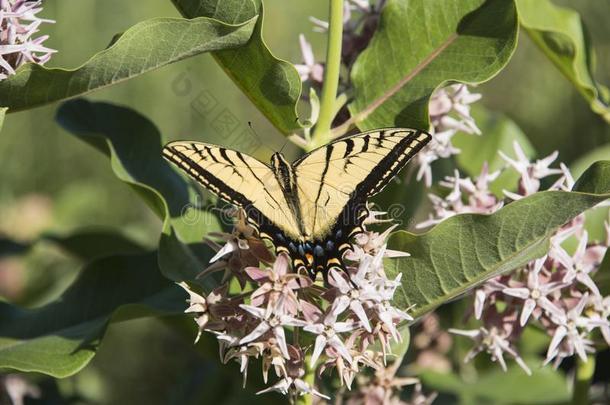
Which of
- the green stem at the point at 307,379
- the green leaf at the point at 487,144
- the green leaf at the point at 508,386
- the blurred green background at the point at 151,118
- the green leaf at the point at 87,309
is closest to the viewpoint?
the green stem at the point at 307,379

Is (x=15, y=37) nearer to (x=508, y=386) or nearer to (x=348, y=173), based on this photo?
(x=348, y=173)

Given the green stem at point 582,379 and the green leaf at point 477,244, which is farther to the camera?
the green stem at point 582,379

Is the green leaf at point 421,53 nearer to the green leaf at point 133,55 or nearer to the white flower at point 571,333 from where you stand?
the green leaf at point 133,55

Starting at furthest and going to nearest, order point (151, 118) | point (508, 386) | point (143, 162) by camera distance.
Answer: point (151, 118)
point (508, 386)
point (143, 162)

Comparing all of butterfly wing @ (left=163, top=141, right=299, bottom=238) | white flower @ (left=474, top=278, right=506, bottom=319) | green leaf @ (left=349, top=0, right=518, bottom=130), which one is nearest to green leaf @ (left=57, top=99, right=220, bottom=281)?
butterfly wing @ (left=163, top=141, right=299, bottom=238)

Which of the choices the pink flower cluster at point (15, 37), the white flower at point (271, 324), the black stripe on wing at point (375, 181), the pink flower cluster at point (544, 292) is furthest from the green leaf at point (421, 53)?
the pink flower cluster at point (15, 37)

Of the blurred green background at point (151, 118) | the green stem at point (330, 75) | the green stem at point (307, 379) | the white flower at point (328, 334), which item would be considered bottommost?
the blurred green background at point (151, 118)

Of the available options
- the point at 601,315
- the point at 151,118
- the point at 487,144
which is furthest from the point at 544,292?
the point at 151,118
